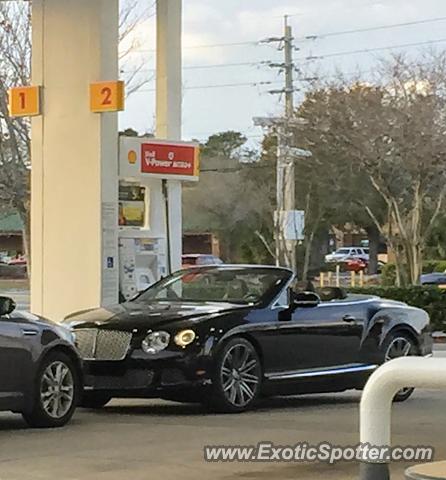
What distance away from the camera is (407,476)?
196 inches

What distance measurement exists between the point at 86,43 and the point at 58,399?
310 inches

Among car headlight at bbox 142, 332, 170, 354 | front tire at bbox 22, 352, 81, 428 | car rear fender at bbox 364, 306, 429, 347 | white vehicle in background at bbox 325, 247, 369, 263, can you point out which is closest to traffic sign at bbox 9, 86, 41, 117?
car rear fender at bbox 364, 306, 429, 347

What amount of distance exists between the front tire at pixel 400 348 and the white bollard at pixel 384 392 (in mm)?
8456

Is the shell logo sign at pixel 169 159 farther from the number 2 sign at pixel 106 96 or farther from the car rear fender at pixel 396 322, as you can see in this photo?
the car rear fender at pixel 396 322

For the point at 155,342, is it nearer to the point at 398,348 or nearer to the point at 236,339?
the point at 236,339

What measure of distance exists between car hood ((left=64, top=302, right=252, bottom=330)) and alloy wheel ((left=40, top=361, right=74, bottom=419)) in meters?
1.06

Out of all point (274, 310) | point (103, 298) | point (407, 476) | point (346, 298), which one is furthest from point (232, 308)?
point (407, 476)

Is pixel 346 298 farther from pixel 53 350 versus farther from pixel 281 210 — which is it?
pixel 281 210

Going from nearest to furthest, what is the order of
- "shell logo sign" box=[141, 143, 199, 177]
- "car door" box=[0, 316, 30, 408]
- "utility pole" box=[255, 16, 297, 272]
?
"car door" box=[0, 316, 30, 408]
"shell logo sign" box=[141, 143, 199, 177]
"utility pole" box=[255, 16, 297, 272]

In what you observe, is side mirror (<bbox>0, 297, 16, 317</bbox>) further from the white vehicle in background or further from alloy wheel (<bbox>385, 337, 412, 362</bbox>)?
the white vehicle in background

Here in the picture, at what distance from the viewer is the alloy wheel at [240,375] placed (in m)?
11.8

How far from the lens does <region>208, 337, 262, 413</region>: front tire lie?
38.5ft

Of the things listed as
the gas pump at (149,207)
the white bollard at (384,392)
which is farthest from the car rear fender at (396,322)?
the white bollard at (384,392)

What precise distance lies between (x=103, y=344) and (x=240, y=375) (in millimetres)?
1400
